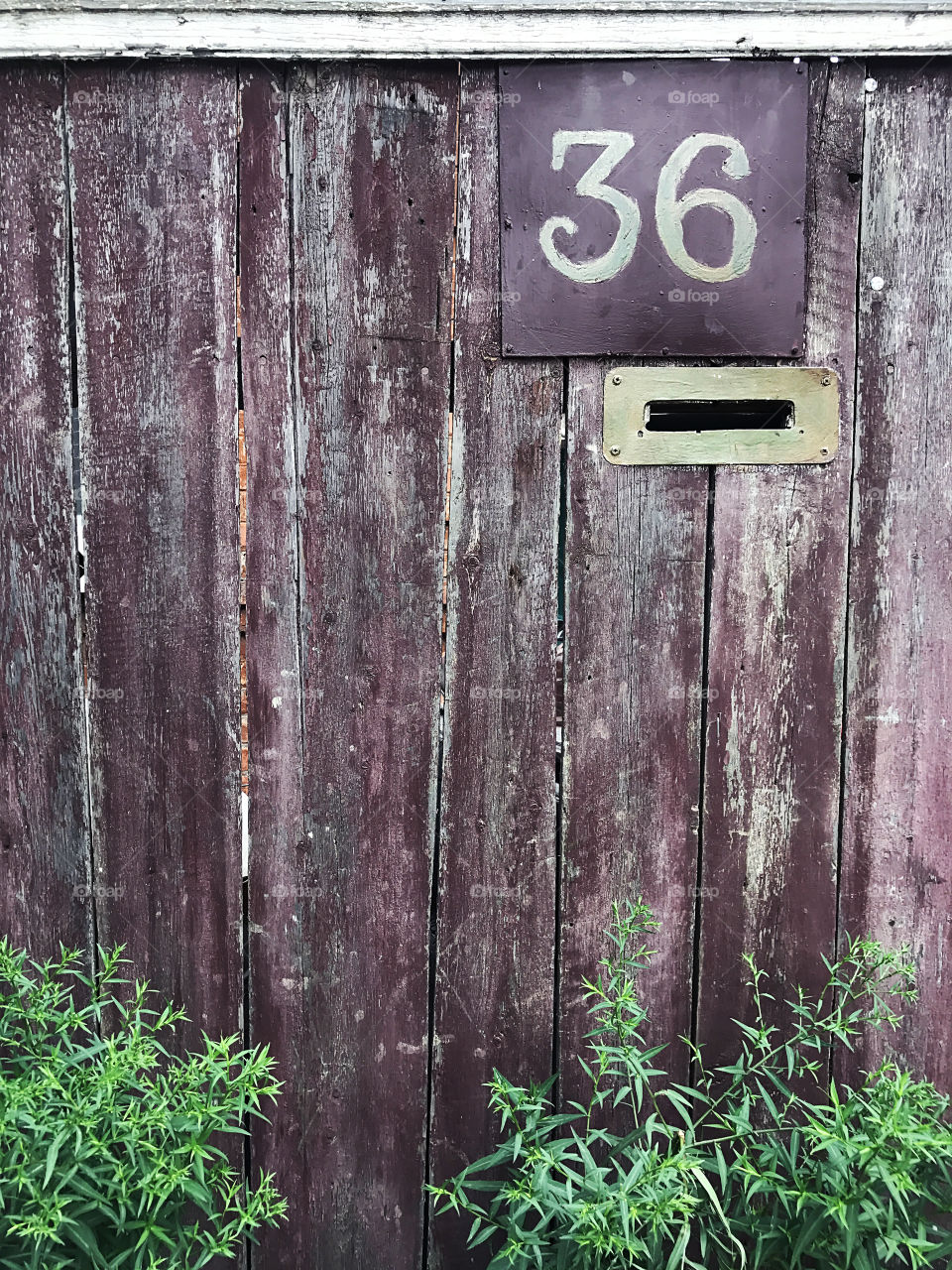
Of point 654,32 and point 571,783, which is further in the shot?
point 571,783

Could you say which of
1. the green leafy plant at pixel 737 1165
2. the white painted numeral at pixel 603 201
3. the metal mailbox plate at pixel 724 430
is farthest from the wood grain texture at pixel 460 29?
the green leafy plant at pixel 737 1165

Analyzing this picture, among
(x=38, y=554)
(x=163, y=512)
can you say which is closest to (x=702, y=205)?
(x=163, y=512)

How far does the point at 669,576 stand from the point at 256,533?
2.51 ft

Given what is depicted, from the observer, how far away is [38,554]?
1612 millimetres

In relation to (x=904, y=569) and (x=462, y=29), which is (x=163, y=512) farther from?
(x=904, y=569)

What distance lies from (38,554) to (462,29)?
119 cm

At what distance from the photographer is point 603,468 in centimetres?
160

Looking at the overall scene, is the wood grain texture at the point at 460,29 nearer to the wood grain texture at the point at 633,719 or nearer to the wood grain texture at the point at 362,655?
the wood grain texture at the point at 362,655

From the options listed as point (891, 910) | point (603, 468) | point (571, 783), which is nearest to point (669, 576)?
point (603, 468)

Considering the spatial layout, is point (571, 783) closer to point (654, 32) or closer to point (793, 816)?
point (793, 816)

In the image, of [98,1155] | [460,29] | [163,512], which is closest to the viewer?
[98,1155]

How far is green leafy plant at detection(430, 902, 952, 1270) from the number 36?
1.13 metres

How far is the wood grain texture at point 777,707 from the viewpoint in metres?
1.60

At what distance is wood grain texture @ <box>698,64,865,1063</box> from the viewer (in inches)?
63.2
